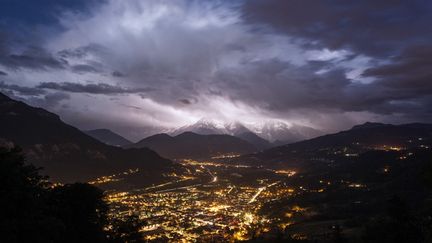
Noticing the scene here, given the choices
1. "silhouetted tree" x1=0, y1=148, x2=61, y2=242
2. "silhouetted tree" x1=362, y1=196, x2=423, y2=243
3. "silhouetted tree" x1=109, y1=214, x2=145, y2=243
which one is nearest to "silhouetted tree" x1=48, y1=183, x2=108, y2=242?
"silhouetted tree" x1=109, y1=214, x2=145, y2=243

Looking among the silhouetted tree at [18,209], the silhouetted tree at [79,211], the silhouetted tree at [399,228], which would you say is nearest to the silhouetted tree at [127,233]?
the silhouetted tree at [79,211]

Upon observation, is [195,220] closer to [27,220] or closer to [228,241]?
[228,241]

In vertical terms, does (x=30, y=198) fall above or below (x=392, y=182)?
above

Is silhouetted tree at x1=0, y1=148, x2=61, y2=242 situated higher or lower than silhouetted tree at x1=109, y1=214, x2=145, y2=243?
higher

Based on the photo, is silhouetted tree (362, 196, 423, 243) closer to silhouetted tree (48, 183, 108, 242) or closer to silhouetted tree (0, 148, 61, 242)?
silhouetted tree (48, 183, 108, 242)

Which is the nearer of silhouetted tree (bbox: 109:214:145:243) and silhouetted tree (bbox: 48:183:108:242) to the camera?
silhouetted tree (bbox: 48:183:108:242)

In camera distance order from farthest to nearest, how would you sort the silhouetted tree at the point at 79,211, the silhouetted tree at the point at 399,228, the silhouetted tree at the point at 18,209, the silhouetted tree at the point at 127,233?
the silhouetted tree at the point at 399,228, the silhouetted tree at the point at 127,233, the silhouetted tree at the point at 79,211, the silhouetted tree at the point at 18,209

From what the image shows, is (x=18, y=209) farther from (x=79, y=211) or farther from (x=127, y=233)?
(x=127, y=233)

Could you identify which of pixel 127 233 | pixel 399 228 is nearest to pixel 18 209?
pixel 127 233

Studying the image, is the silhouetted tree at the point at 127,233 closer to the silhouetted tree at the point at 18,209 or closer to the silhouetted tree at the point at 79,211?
the silhouetted tree at the point at 79,211

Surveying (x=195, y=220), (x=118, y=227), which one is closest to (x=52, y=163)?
(x=195, y=220)

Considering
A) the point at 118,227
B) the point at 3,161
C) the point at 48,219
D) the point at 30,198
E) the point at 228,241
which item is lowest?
the point at 228,241
